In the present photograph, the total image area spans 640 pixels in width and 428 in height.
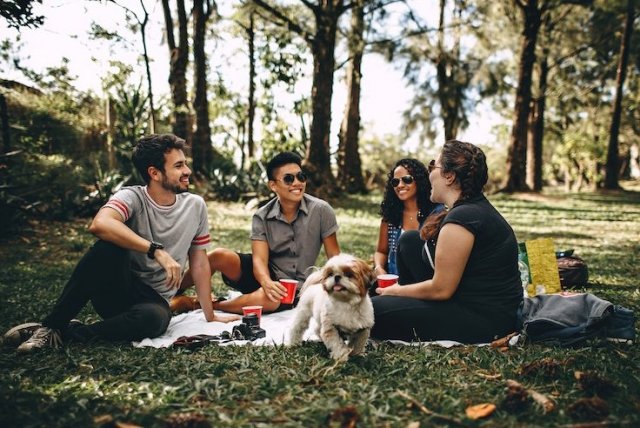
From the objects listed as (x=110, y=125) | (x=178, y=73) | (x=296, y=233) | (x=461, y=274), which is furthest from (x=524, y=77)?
(x=461, y=274)

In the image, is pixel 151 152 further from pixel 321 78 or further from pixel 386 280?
pixel 321 78

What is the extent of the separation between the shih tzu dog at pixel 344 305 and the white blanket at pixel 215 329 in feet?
1.52

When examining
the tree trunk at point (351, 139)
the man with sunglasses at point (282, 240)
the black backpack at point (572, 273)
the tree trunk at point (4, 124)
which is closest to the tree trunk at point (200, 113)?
the tree trunk at point (351, 139)

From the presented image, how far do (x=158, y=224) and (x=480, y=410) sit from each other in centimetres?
265

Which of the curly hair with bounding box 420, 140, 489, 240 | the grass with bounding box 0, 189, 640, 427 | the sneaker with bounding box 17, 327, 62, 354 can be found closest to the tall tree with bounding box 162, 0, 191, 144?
the grass with bounding box 0, 189, 640, 427

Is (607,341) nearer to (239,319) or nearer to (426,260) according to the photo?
(426,260)

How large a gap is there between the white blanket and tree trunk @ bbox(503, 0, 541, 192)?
17329mm

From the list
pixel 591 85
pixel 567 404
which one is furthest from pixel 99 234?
pixel 591 85

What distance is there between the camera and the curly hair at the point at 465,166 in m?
3.37

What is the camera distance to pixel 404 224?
5.06m

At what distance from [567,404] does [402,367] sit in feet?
3.00

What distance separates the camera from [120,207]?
3703 millimetres

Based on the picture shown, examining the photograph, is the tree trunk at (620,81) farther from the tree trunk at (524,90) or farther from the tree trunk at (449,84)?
the tree trunk at (449,84)

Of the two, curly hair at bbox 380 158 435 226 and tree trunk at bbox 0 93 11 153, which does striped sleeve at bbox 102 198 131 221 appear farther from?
tree trunk at bbox 0 93 11 153
